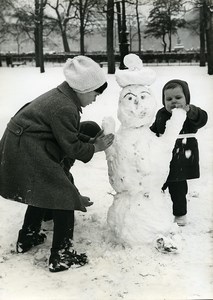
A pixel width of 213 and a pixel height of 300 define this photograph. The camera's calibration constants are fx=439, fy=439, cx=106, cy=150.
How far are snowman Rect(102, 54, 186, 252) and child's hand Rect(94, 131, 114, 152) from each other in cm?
6

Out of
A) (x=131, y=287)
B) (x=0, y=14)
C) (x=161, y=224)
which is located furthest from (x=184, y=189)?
(x=0, y=14)

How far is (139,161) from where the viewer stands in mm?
2887

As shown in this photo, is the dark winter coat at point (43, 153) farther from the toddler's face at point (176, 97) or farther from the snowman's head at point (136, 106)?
the toddler's face at point (176, 97)

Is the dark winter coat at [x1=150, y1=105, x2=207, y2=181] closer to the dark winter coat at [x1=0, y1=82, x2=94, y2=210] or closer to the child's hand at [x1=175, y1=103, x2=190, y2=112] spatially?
the child's hand at [x1=175, y1=103, x2=190, y2=112]

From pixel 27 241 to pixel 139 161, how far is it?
98cm

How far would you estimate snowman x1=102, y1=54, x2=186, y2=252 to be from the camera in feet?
9.55

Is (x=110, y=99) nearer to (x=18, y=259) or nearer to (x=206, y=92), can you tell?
(x=206, y=92)

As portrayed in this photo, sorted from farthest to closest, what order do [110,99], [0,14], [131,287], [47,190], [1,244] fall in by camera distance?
1. [0,14]
2. [110,99]
3. [1,244]
4. [47,190]
5. [131,287]

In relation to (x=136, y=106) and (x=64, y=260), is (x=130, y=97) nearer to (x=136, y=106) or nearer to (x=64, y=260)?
(x=136, y=106)

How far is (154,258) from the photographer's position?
284 cm

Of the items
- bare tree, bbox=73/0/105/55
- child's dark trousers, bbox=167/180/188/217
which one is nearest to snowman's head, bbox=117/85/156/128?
child's dark trousers, bbox=167/180/188/217

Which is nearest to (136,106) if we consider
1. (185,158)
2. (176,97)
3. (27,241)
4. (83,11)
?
(176,97)

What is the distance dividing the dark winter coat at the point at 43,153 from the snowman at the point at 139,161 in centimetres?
30

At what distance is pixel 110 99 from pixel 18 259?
7.69m
